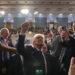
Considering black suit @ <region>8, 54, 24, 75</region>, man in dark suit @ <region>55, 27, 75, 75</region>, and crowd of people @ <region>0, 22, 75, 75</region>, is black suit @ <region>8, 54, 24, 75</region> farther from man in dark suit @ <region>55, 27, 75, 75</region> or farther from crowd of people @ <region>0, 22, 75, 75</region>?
man in dark suit @ <region>55, 27, 75, 75</region>

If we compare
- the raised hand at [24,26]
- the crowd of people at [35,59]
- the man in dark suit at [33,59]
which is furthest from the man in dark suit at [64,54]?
the raised hand at [24,26]

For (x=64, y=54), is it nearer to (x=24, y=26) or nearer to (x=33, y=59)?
(x=33, y=59)

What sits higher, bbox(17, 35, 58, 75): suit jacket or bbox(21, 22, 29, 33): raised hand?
bbox(21, 22, 29, 33): raised hand

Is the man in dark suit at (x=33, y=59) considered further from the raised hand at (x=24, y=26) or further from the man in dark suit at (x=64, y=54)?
the man in dark suit at (x=64, y=54)

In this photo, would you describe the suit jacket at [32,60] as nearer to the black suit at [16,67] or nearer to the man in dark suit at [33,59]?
the man in dark suit at [33,59]

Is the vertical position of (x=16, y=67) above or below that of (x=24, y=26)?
below

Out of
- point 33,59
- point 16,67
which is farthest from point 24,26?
point 16,67

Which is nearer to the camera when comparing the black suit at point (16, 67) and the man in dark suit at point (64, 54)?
the man in dark suit at point (64, 54)

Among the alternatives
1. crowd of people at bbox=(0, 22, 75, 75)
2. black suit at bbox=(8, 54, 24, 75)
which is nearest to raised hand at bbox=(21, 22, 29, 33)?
crowd of people at bbox=(0, 22, 75, 75)

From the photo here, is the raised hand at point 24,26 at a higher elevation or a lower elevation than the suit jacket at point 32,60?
higher

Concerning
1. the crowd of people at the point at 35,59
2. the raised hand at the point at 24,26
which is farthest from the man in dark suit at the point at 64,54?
the raised hand at the point at 24,26

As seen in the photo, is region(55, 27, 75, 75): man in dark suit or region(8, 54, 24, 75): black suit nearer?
region(55, 27, 75, 75): man in dark suit

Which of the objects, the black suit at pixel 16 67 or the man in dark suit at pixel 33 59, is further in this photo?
the black suit at pixel 16 67

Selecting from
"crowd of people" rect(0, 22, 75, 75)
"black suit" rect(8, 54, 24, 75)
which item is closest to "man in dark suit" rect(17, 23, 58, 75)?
"crowd of people" rect(0, 22, 75, 75)
